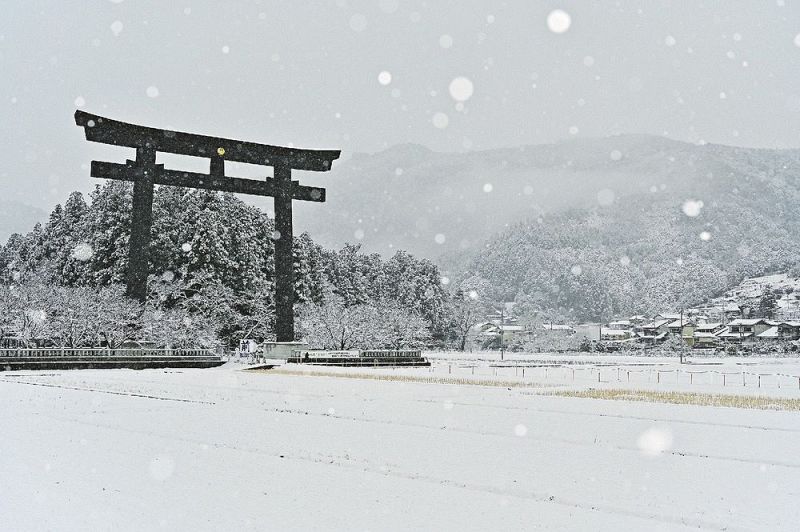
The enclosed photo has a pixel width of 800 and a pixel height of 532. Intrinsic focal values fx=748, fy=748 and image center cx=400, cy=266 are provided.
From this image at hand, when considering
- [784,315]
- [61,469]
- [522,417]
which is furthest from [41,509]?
[784,315]

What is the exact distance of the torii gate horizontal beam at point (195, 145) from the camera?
114 feet

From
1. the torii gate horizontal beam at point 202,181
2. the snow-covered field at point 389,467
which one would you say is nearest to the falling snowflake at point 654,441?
the snow-covered field at point 389,467

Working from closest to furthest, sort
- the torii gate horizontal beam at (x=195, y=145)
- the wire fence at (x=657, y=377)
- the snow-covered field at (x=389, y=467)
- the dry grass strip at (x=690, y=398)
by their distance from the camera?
the snow-covered field at (x=389, y=467)
the dry grass strip at (x=690, y=398)
the wire fence at (x=657, y=377)
the torii gate horizontal beam at (x=195, y=145)

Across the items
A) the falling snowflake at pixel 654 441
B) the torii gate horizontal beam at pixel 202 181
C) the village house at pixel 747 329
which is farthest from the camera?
the village house at pixel 747 329

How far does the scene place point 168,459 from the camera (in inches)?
387

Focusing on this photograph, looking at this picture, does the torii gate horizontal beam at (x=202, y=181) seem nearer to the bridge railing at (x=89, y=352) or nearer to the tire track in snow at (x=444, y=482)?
the bridge railing at (x=89, y=352)

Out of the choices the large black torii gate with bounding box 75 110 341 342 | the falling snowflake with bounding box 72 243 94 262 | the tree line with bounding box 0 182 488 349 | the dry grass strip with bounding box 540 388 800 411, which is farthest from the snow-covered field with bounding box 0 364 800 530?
the falling snowflake with bounding box 72 243 94 262

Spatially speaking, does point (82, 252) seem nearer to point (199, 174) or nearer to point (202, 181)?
point (202, 181)

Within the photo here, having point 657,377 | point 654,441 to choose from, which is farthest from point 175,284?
point 654,441

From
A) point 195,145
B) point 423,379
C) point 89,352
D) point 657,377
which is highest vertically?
point 195,145

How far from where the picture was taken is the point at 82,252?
59.5 meters

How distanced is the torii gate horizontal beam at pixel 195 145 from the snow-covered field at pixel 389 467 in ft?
65.1

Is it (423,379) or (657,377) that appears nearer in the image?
(423,379)

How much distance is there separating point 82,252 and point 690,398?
166 feet
